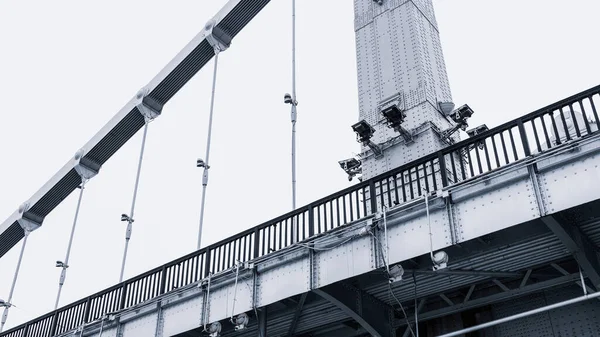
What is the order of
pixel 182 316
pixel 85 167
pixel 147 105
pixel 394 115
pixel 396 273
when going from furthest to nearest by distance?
pixel 85 167 < pixel 147 105 < pixel 394 115 < pixel 182 316 < pixel 396 273

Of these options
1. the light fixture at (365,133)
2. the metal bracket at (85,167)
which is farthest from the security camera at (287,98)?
the metal bracket at (85,167)

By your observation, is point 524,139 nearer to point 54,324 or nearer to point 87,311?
point 87,311

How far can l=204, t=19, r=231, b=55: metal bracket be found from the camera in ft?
106

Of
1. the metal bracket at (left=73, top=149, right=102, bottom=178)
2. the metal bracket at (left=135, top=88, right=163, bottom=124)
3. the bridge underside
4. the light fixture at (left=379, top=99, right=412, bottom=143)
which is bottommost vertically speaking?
the bridge underside

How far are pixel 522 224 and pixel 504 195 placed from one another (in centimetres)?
61

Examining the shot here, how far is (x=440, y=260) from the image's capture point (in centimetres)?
1120

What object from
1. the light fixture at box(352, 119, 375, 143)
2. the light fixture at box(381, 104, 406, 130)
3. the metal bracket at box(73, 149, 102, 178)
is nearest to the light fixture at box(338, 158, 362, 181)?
the light fixture at box(352, 119, 375, 143)

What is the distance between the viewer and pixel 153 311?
55.3 feet

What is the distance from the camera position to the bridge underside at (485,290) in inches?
454

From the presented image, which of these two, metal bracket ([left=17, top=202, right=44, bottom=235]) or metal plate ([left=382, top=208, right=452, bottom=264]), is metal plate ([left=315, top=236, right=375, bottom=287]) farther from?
metal bracket ([left=17, top=202, right=44, bottom=235])

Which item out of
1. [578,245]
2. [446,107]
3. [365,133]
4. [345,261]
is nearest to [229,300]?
[345,261]

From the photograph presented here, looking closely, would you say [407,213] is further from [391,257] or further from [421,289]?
[421,289]

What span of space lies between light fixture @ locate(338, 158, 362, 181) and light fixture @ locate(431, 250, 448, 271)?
10.1 metres

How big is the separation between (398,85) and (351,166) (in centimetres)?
331
